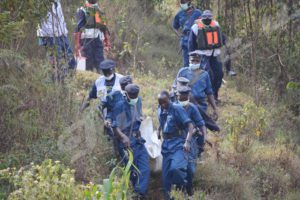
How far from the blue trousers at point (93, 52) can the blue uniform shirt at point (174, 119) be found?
11.5 ft

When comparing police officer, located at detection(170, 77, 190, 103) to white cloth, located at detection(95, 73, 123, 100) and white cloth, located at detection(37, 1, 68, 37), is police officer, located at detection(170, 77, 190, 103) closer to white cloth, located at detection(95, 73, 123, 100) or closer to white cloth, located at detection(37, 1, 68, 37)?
white cloth, located at detection(95, 73, 123, 100)

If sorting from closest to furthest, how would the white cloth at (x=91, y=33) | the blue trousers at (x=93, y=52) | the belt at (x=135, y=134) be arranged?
the belt at (x=135, y=134) < the white cloth at (x=91, y=33) < the blue trousers at (x=93, y=52)

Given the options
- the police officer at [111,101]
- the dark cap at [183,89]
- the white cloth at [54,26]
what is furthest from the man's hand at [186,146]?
the white cloth at [54,26]

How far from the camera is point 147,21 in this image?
1873 cm

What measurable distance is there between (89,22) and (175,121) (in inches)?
151

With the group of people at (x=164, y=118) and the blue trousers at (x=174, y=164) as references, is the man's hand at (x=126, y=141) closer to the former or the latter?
the group of people at (x=164, y=118)

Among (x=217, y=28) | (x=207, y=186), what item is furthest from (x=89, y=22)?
(x=207, y=186)

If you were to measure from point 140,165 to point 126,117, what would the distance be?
0.67m

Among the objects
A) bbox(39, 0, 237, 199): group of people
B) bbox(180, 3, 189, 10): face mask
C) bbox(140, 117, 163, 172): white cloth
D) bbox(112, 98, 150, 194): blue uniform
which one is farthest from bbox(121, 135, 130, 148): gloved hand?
bbox(180, 3, 189, 10): face mask

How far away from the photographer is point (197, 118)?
32.9 feet

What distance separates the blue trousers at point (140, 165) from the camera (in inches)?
387

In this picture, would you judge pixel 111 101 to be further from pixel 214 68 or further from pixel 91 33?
pixel 91 33

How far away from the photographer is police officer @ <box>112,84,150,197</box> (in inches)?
387

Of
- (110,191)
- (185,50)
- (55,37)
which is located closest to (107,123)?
(55,37)
